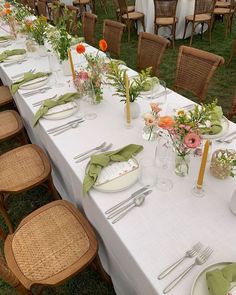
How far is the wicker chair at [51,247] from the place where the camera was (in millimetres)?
Answer: 1197

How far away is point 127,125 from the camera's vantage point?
1.51 metres

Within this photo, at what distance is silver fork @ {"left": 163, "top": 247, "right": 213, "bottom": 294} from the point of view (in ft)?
2.70

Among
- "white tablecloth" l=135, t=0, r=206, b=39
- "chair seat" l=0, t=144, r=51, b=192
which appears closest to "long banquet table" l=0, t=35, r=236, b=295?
"chair seat" l=0, t=144, r=51, b=192

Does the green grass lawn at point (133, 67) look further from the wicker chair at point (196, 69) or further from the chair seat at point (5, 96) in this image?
the wicker chair at point (196, 69)

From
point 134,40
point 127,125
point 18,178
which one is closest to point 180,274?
point 127,125

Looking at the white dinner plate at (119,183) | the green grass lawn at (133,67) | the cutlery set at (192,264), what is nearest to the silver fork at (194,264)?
the cutlery set at (192,264)

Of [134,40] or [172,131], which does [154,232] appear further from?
[134,40]

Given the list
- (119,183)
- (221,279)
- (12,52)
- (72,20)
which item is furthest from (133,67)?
(221,279)

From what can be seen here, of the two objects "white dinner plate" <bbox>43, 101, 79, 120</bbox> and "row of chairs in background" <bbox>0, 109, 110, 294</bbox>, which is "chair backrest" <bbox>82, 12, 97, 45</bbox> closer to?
"white dinner plate" <bbox>43, 101, 79, 120</bbox>

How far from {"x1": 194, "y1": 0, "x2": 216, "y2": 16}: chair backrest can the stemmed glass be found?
389 cm

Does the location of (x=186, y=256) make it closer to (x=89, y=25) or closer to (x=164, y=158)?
(x=164, y=158)

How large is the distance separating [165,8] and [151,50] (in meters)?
2.44

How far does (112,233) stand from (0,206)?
38.6 inches

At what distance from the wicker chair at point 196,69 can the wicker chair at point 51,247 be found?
1.33 m
